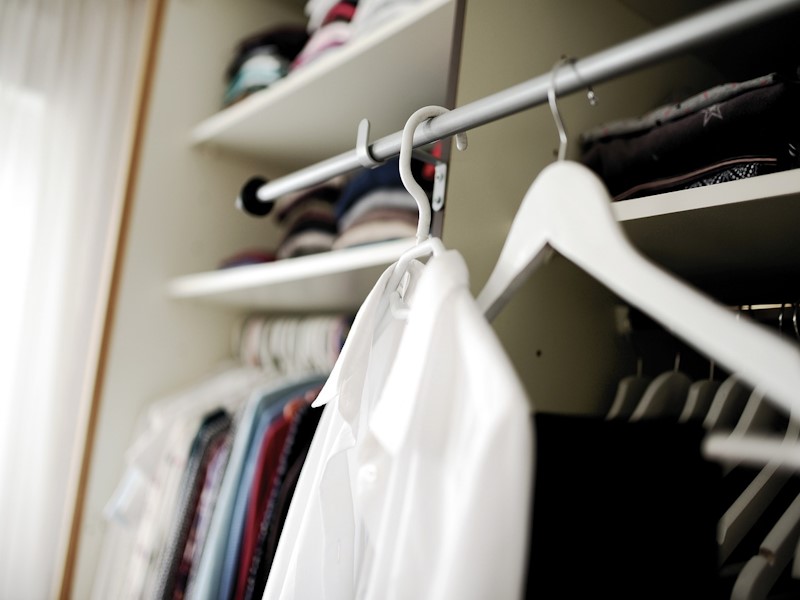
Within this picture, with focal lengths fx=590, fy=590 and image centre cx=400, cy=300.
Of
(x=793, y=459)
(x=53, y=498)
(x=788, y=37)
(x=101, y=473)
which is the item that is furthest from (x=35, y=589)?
(x=788, y=37)

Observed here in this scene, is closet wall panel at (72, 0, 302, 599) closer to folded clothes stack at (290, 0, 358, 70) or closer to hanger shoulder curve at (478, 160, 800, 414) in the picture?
folded clothes stack at (290, 0, 358, 70)

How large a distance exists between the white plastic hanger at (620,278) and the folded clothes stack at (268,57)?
0.91 meters

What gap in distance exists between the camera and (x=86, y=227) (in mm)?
1339

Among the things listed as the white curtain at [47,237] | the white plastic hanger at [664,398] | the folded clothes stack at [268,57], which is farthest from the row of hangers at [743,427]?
the white curtain at [47,237]

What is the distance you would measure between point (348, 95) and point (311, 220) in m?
0.28

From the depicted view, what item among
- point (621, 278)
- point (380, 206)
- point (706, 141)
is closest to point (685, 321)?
point (621, 278)

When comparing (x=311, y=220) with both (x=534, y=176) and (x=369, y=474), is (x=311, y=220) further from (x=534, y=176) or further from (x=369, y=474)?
(x=369, y=474)

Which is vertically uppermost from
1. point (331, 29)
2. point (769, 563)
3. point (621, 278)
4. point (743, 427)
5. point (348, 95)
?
point (331, 29)

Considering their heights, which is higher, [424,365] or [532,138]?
[532,138]

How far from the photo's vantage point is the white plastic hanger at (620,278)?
334 mm

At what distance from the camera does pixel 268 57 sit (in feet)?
3.99

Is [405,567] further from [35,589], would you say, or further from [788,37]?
[35,589]

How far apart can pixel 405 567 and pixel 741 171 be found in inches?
19.8

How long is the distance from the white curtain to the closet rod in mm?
978
